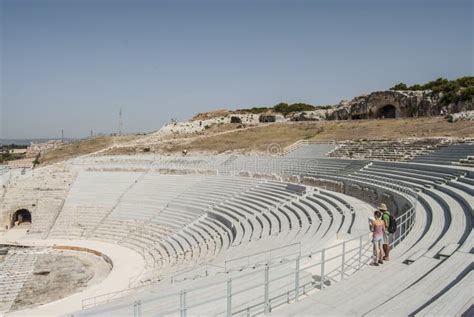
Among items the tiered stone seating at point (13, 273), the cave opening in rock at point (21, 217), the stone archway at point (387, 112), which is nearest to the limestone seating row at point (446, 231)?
the tiered stone seating at point (13, 273)

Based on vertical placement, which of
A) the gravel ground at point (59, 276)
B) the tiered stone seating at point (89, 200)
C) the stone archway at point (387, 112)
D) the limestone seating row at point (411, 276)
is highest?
the stone archway at point (387, 112)

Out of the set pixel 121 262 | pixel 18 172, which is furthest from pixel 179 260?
pixel 18 172

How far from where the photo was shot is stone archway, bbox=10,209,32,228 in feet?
92.5

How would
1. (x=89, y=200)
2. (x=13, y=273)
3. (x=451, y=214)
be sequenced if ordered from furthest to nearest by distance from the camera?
(x=89, y=200) → (x=13, y=273) → (x=451, y=214)

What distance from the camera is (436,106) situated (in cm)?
4275

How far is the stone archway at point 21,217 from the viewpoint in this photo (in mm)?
28180

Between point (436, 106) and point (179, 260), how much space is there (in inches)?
1423

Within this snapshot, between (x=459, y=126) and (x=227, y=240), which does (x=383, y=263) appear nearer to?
(x=227, y=240)

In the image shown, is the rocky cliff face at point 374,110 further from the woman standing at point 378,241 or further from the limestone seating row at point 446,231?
the woman standing at point 378,241

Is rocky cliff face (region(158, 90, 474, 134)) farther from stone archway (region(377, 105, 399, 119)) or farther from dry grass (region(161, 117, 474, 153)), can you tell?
dry grass (region(161, 117, 474, 153))

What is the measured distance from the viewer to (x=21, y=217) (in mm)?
29281

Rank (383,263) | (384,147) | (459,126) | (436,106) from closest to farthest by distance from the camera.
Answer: (383,263), (384,147), (459,126), (436,106)

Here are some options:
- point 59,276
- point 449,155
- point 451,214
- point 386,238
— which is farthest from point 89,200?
point 386,238

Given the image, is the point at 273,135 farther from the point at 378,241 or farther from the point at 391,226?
the point at 378,241
